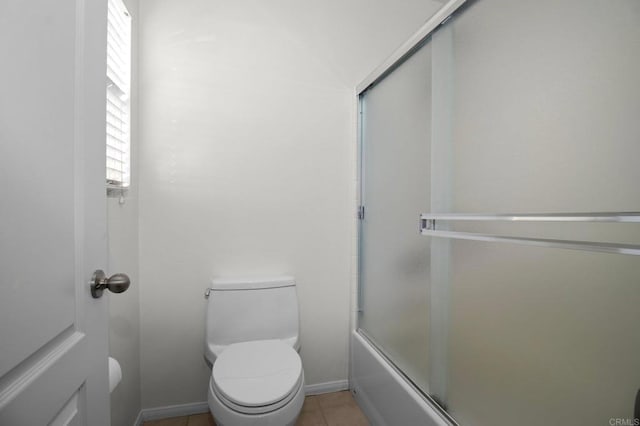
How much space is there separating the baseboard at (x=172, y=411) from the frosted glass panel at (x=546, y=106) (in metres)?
1.60

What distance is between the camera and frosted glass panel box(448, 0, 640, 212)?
618mm

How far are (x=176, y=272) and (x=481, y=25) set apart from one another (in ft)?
5.41

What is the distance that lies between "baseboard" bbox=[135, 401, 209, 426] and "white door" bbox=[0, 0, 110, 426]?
106 centimetres

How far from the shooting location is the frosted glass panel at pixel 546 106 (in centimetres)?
62

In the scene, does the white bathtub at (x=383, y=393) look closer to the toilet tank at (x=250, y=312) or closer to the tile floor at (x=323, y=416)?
the tile floor at (x=323, y=416)

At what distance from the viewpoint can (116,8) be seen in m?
1.21

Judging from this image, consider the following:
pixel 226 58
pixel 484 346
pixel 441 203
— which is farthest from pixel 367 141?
pixel 484 346

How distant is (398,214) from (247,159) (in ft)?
2.78

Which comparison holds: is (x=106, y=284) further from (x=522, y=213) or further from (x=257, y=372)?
(x=522, y=213)

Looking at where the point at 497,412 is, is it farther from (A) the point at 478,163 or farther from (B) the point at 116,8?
(B) the point at 116,8

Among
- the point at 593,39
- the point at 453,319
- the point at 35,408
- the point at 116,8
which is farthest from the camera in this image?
the point at 116,8

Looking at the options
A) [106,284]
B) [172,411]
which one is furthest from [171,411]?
[106,284]

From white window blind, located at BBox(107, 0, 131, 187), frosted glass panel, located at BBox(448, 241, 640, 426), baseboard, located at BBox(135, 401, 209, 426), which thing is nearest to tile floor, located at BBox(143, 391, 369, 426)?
baseboard, located at BBox(135, 401, 209, 426)

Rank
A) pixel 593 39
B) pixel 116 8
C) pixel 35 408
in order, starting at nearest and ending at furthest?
pixel 35 408 < pixel 593 39 < pixel 116 8
